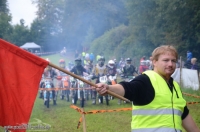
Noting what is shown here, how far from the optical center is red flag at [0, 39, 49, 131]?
4055mm

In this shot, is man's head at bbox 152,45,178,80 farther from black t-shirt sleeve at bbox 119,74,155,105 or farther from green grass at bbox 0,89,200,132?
green grass at bbox 0,89,200,132

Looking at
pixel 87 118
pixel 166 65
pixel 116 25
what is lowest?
pixel 87 118

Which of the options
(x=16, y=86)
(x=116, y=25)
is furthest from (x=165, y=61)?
(x=116, y=25)

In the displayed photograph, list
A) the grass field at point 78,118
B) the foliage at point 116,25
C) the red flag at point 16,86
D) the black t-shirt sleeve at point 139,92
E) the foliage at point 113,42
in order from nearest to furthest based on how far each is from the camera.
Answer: the black t-shirt sleeve at point 139,92, the red flag at point 16,86, the grass field at point 78,118, the foliage at point 116,25, the foliage at point 113,42

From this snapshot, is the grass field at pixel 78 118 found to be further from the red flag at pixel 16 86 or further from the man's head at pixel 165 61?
the man's head at pixel 165 61

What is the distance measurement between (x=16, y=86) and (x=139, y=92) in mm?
1604

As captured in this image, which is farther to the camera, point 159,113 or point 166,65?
point 166,65

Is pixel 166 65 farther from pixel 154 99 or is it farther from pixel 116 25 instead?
pixel 116 25

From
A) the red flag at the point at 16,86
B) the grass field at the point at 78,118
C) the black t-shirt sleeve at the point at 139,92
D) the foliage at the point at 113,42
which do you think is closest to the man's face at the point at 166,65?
the black t-shirt sleeve at the point at 139,92

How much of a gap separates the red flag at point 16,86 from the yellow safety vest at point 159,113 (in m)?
1.36

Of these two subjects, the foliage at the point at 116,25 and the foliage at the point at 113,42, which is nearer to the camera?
the foliage at the point at 116,25

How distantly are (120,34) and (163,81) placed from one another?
38549 millimetres

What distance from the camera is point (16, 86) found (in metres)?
4.08

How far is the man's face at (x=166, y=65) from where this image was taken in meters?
3.43
